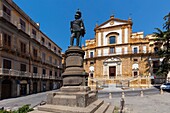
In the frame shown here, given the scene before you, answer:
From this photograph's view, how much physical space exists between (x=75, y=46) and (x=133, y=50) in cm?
3206

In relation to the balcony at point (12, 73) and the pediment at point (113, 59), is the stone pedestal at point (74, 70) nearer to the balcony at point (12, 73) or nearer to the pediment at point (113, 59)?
the balcony at point (12, 73)

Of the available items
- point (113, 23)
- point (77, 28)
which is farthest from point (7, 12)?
point (113, 23)

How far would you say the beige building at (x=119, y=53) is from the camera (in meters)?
36.2

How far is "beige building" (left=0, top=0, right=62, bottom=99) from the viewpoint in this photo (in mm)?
19422

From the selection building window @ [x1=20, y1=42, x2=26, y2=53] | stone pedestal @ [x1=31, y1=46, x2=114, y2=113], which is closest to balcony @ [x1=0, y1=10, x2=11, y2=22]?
building window @ [x1=20, y1=42, x2=26, y2=53]

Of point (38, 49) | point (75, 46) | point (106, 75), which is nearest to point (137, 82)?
point (106, 75)

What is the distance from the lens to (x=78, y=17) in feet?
28.7

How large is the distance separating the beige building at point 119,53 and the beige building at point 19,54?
14.7 m

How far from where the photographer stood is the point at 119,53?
3825cm

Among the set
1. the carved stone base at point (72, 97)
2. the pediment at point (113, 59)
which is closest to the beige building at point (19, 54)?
the carved stone base at point (72, 97)

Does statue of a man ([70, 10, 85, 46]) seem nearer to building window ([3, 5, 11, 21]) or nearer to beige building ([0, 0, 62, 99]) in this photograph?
beige building ([0, 0, 62, 99])

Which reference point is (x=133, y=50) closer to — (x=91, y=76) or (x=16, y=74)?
(x=91, y=76)

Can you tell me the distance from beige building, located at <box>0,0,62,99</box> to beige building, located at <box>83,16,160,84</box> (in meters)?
14.7

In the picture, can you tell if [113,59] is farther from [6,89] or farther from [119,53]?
[6,89]
